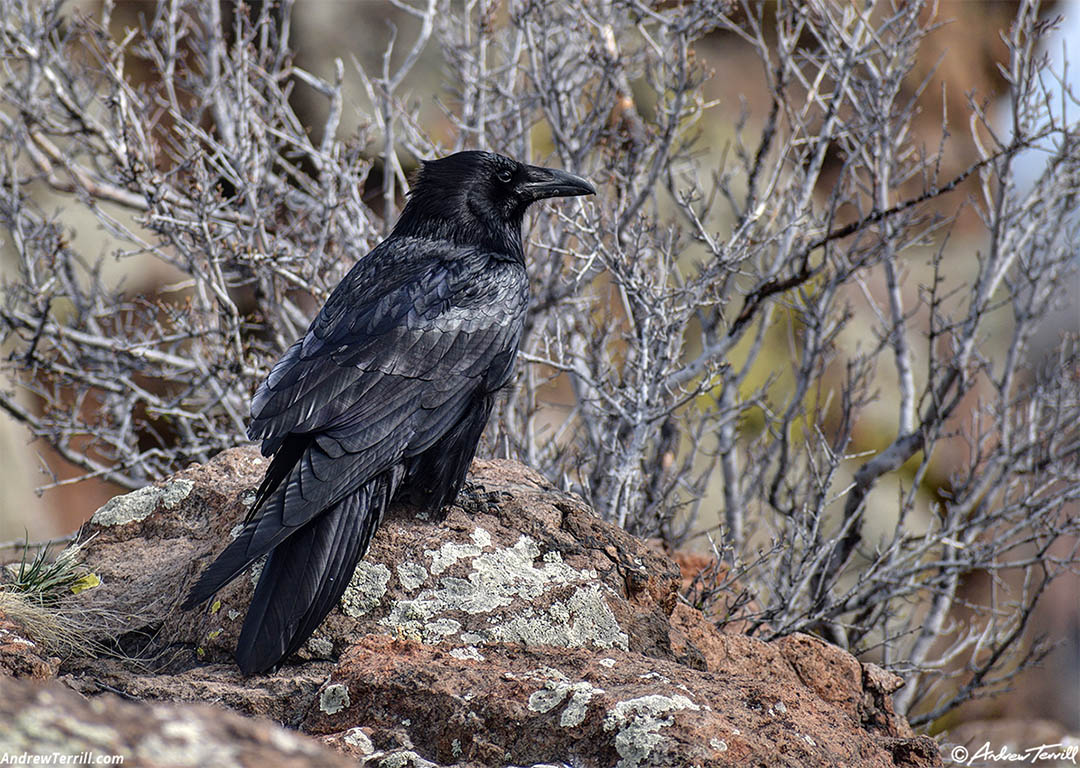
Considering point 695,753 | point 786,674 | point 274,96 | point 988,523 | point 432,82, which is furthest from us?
point 432,82

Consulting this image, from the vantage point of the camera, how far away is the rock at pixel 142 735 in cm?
171

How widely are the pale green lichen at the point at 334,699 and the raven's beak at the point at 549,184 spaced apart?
2.76 m

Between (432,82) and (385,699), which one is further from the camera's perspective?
(432,82)

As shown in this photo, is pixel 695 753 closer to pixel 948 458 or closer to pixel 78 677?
pixel 78 677

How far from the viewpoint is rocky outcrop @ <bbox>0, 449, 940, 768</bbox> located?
2.97 meters

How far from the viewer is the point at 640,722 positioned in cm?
289

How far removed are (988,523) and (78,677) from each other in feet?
18.1

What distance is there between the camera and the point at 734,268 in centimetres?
560

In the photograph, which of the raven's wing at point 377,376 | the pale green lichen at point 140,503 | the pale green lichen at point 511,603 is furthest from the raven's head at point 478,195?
the pale green lichen at point 511,603

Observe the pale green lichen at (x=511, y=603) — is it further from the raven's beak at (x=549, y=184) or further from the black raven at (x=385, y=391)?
the raven's beak at (x=549, y=184)

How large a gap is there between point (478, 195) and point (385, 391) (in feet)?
4.53

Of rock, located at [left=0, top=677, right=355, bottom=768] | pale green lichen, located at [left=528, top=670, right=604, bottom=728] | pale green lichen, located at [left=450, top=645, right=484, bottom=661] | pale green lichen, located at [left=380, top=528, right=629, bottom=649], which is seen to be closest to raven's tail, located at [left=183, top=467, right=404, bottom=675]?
pale green lichen, located at [left=380, top=528, right=629, bottom=649]

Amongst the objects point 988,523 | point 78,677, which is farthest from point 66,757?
point 988,523

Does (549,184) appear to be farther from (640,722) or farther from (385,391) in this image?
(640,722)
